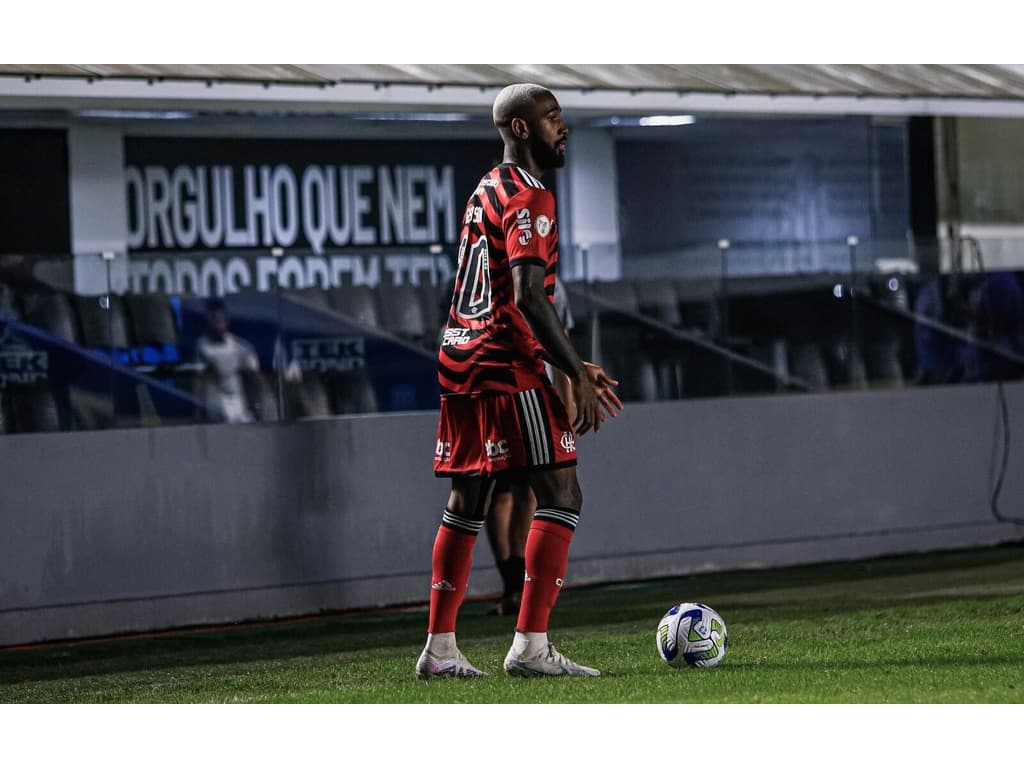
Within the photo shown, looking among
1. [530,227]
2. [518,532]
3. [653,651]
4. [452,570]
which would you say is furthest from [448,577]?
[518,532]

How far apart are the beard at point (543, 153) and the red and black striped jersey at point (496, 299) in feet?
0.30

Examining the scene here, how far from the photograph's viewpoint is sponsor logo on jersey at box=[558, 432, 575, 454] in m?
5.83

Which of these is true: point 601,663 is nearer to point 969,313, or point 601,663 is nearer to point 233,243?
point 969,313

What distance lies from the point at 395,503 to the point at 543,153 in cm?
445

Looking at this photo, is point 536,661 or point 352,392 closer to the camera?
point 536,661

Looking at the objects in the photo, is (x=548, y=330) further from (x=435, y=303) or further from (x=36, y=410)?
(x=435, y=303)

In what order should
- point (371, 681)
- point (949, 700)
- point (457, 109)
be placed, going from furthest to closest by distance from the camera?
point (457, 109), point (371, 681), point (949, 700)

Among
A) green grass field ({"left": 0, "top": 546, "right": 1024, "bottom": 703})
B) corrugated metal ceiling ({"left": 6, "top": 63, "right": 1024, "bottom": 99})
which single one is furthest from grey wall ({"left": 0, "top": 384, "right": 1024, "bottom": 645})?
corrugated metal ceiling ({"left": 6, "top": 63, "right": 1024, "bottom": 99})

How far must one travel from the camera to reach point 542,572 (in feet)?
18.9

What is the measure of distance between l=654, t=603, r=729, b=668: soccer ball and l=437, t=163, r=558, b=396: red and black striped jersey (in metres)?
1.01

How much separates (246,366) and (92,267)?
1020 mm

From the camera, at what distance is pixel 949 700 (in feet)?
16.4

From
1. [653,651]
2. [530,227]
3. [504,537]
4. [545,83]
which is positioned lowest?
[653,651]
